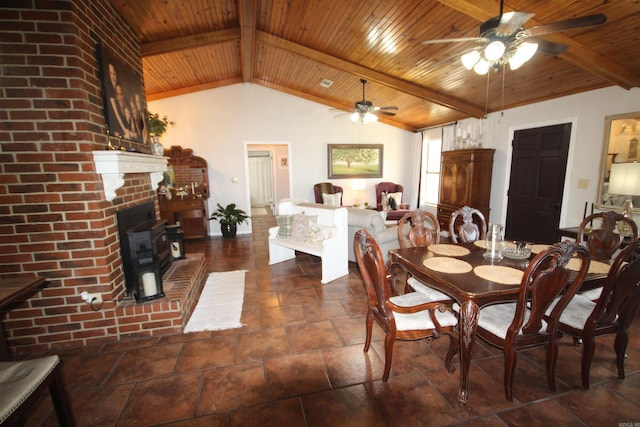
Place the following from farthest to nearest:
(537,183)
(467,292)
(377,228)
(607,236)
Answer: (537,183), (377,228), (607,236), (467,292)

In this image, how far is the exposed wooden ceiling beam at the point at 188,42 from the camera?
Result: 3.68m

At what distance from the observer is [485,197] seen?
5.09 m

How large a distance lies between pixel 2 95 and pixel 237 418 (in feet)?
8.65

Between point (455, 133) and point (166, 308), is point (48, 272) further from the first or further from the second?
point (455, 133)

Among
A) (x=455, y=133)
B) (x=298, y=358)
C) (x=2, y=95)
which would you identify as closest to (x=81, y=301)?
(x=2, y=95)

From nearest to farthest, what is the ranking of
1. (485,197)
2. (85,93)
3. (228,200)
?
1. (85,93)
2. (485,197)
3. (228,200)

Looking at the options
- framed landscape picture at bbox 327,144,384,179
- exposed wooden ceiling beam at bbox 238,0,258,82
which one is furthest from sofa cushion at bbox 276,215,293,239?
framed landscape picture at bbox 327,144,384,179

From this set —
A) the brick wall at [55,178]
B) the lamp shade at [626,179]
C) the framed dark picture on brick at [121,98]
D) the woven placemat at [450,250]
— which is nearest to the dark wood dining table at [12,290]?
the brick wall at [55,178]

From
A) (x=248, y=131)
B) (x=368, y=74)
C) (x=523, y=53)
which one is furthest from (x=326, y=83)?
(x=523, y=53)

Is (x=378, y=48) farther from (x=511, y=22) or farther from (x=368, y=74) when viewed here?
(x=511, y=22)

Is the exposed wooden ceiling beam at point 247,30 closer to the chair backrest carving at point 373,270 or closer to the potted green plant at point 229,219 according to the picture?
the potted green plant at point 229,219

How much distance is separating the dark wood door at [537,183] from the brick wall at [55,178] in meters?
5.39

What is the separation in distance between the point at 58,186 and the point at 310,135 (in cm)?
531

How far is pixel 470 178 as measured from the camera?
196 inches
